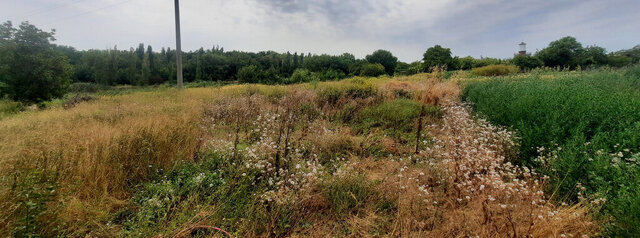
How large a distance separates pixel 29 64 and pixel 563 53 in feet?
144

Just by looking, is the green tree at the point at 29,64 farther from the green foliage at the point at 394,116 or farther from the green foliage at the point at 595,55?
the green foliage at the point at 595,55

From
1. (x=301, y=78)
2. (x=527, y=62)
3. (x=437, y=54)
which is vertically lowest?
(x=301, y=78)

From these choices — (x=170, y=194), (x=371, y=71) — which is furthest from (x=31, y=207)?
(x=371, y=71)

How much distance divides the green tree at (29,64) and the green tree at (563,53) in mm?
41573

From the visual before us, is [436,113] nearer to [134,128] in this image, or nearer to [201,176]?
[201,176]

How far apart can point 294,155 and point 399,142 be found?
8.75 ft

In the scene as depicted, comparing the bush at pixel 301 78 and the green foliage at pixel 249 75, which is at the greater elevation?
the green foliage at pixel 249 75

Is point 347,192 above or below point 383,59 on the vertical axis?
below

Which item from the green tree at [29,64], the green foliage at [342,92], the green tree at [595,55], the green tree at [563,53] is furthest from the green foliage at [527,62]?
the green tree at [29,64]

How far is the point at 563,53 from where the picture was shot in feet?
94.1

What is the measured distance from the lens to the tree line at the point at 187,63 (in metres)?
12.4

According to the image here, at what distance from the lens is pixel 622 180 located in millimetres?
2424

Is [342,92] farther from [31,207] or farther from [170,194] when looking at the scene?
[31,207]

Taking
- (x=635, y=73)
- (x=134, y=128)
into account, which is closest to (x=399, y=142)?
(x=134, y=128)
